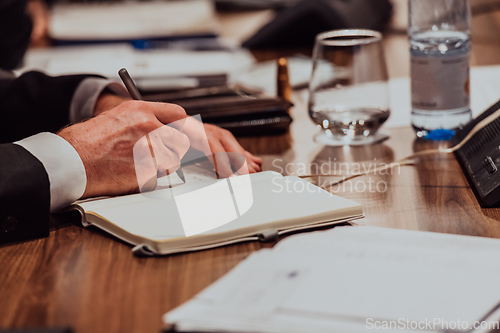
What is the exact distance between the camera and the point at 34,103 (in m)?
1.12

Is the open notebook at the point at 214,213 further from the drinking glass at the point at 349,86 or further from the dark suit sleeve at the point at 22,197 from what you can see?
the drinking glass at the point at 349,86

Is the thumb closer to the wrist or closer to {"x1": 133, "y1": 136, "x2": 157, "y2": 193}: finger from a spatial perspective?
{"x1": 133, "y1": 136, "x2": 157, "y2": 193}: finger

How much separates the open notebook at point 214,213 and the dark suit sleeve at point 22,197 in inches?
2.0

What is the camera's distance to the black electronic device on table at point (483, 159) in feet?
2.36

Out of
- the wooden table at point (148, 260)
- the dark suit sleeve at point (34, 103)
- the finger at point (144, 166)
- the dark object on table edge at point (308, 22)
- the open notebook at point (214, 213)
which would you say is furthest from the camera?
the dark object on table edge at point (308, 22)

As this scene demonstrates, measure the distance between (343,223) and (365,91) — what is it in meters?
0.38

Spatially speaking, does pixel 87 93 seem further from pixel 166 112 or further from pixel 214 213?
pixel 214 213

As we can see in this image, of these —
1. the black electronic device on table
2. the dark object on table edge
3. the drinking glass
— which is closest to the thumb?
the drinking glass

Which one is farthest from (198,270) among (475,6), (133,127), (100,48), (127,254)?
(475,6)

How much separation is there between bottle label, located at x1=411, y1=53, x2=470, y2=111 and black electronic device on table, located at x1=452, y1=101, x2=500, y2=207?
0.05 meters

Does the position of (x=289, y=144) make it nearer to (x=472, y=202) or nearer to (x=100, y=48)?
(x=472, y=202)

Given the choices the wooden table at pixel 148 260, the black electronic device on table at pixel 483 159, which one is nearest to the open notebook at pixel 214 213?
the wooden table at pixel 148 260

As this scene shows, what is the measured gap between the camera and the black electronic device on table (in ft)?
2.36

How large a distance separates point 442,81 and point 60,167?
0.63 meters
